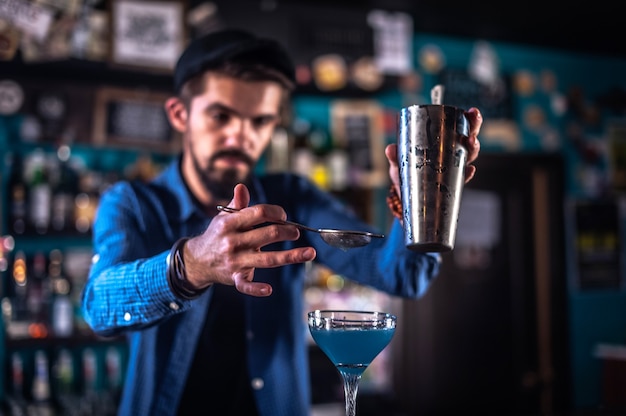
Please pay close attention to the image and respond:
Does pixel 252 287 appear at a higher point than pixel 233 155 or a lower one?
lower

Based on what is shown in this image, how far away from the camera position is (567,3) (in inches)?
169

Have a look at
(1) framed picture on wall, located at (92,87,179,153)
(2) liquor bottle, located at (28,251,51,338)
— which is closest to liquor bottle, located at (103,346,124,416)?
(2) liquor bottle, located at (28,251,51,338)

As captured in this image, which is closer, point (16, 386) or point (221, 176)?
point (221, 176)

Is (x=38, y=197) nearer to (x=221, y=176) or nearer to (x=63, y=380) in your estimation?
(x=63, y=380)

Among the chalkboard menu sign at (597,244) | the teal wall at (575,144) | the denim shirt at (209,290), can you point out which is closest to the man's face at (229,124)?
the denim shirt at (209,290)

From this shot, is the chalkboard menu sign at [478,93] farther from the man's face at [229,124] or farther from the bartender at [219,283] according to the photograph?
the man's face at [229,124]

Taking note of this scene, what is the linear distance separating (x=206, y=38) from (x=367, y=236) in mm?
739

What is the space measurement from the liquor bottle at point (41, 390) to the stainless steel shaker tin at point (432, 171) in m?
3.02

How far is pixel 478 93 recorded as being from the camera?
4941mm

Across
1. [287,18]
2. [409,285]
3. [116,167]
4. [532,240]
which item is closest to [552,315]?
[532,240]

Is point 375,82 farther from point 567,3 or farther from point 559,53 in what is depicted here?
point 559,53

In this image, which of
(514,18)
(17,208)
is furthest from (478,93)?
(17,208)

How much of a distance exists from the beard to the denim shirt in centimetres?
9

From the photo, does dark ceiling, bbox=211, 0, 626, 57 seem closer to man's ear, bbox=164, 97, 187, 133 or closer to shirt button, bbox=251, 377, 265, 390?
man's ear, bbox=164, 97, 187, 133
